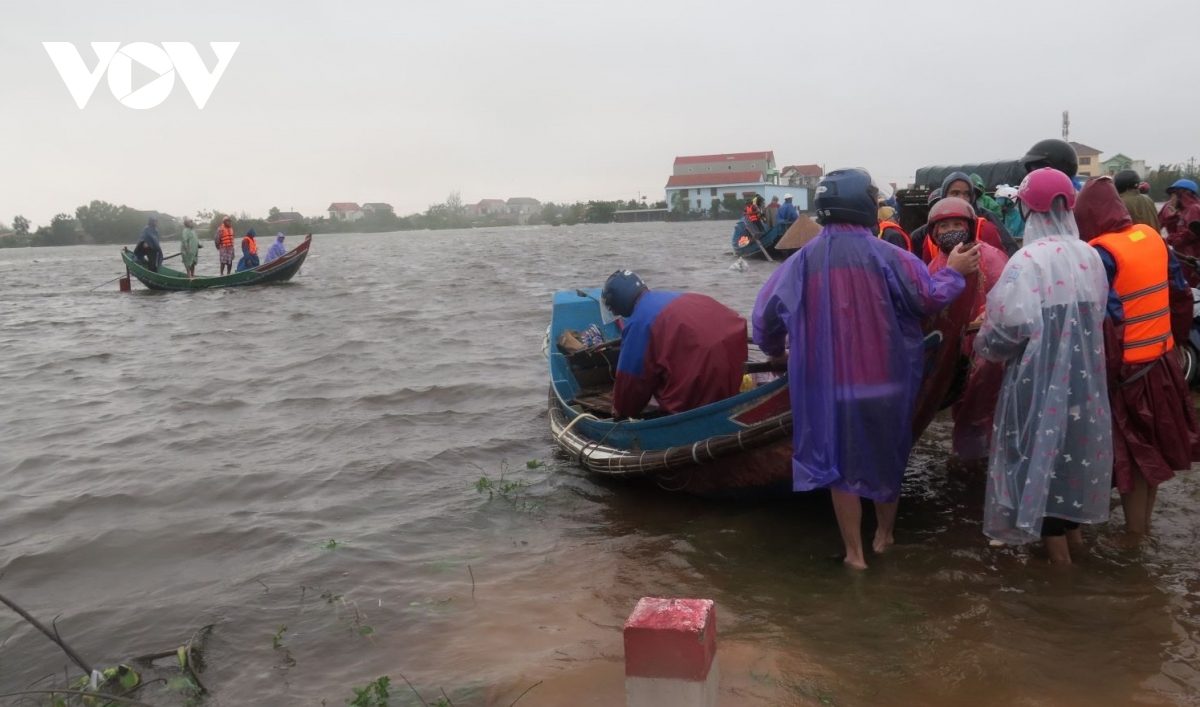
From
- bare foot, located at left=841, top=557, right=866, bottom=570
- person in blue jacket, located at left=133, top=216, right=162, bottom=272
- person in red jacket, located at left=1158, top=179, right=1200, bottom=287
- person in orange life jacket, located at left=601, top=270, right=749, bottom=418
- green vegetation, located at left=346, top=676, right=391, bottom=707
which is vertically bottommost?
green vegetation, located at left=346, top=676, right=391, bottom=707

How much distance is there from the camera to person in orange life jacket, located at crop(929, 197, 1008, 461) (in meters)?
4.13

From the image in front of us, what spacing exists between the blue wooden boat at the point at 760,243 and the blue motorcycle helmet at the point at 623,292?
61.9 ft

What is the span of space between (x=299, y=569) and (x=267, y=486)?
6.36ft

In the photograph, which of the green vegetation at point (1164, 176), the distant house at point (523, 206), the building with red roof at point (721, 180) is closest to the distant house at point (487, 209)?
the distant house at point (523, 206)

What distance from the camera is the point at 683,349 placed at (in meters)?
5.36

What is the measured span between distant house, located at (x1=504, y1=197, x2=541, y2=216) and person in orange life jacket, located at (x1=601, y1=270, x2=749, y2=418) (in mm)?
123467

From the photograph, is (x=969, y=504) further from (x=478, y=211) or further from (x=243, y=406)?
(x=478, y=211)

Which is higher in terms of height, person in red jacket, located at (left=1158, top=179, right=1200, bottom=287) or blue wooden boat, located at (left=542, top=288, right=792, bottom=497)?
person in red jacket, located at (left=1158, top=179, right=1200, bottom=287)

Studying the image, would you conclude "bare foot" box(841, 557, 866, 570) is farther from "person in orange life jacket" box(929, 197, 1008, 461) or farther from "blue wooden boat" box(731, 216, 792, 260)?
"blue wooden boat" box(731, 216, 792, 260)

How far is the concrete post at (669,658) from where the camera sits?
2.06 metres

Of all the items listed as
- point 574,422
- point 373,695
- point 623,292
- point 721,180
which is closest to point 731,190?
point 721,180

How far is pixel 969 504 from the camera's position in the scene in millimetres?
5062

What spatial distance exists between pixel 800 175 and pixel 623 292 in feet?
271

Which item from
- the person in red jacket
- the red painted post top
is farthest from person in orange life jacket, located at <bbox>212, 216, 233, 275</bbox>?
the red painted post top
